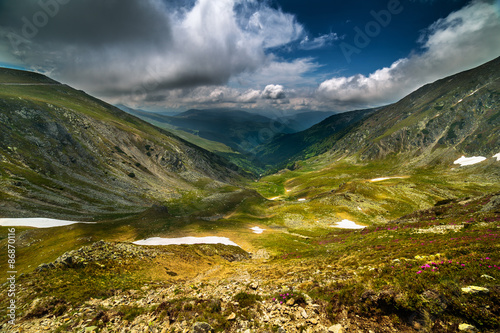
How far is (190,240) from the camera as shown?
55.2 metres

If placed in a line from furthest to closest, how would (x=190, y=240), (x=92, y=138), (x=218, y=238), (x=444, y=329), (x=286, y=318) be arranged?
1. (x=92, y=138)
2. (x=218, y=238)
3. (x=190, y=240)
4. (x=286, y=318)
5. (x=444, y=329)

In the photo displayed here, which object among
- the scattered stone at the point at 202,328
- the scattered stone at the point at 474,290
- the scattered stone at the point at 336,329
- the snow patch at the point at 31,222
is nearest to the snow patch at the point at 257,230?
the scattered stone at the point at 202,328

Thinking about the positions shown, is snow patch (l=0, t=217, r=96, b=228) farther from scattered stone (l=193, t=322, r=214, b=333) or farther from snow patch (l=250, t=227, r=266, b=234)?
scattered stone (l=193, t=322, r=214, b=333)

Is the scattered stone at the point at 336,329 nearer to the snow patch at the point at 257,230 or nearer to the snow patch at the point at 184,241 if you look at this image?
the snow patch at the point at 184,241

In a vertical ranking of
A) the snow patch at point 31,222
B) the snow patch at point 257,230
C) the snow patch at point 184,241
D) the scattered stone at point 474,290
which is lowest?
the snow patch at point 257,230

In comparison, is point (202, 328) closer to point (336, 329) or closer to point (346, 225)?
point (336, 329)

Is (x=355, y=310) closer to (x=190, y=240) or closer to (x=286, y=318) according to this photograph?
(x=286, y=318)

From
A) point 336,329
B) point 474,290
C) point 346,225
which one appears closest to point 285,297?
point 336,329

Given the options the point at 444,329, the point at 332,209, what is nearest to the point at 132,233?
the point at 444,329

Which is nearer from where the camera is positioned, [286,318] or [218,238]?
[286,318]

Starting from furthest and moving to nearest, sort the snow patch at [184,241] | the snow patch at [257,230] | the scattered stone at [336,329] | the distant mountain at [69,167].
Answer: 1. the distant mountain at [69,167]
2. the snow patch at [257,230]
3. the snow patch at [184,241]
4. the scattered stone at [336,329]

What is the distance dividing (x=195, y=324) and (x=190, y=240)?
43.5 meters

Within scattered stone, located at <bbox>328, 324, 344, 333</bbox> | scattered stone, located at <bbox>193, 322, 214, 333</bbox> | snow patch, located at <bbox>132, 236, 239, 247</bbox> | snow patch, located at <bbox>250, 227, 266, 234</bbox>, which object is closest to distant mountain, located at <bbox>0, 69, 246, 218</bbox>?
snow patch, located at <bbox>132, 236, 239, 247</bbox>

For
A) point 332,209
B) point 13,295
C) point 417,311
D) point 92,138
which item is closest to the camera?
point 417,311
